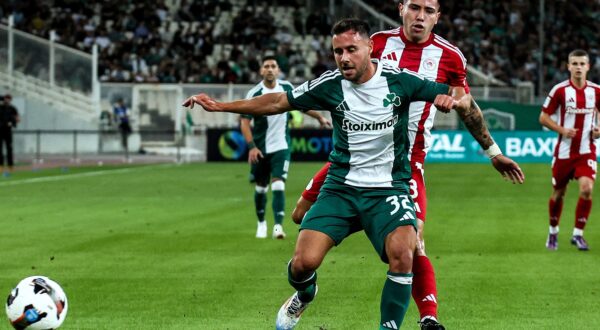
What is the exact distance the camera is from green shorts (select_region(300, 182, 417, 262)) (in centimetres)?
790

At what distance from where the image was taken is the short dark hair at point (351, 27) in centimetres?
784

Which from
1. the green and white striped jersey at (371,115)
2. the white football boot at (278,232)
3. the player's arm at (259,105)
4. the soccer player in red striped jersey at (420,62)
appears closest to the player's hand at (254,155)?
the white football boot at (278,232)

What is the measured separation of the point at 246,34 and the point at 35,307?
43.4m

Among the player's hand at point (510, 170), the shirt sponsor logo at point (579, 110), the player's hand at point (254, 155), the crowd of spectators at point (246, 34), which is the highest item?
the crowd of spectators at point (246, 34)

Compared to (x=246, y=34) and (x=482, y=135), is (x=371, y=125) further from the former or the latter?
(x=246, y=34)

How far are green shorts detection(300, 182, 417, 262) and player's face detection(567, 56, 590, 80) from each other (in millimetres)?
6833

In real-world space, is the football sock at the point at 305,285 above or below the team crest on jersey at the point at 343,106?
below

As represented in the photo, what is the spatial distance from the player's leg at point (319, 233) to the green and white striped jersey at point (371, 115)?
0.19m

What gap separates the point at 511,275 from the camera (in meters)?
12.0

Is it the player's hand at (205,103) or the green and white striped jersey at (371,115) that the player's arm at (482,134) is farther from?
the player's hand at (205,103)

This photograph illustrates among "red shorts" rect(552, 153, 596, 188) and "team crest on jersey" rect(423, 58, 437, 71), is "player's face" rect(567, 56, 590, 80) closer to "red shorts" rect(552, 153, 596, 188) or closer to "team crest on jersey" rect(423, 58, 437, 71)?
"red shorts" rect(552, 153, 596, 188)

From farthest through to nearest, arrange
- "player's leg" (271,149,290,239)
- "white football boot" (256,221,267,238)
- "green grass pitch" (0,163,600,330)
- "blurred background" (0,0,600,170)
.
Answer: "blurred background" (0,0,600,170) → "player's leg" (271,149,290,239) → "white football boot" (256,221,267,238) → "green grass pitch" (0,163,600,330)

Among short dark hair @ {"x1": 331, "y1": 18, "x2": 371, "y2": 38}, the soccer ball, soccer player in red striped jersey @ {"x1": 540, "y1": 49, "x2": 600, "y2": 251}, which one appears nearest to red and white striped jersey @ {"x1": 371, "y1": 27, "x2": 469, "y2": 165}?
short dark hair @ {"x1": 331, "y1": 18, "x2": 371, "y2": 38}

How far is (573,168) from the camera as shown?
14.8 metres
